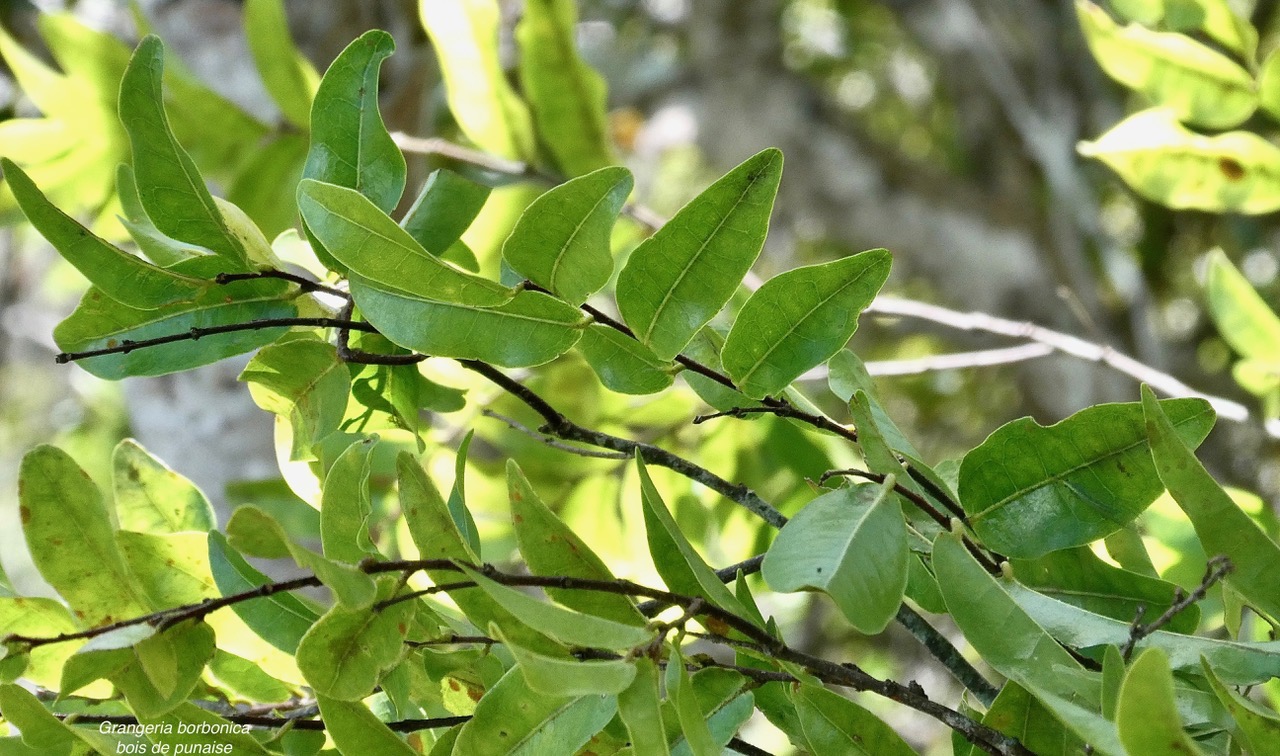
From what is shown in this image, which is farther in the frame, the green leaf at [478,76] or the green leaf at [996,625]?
the green leaf at [478,76]

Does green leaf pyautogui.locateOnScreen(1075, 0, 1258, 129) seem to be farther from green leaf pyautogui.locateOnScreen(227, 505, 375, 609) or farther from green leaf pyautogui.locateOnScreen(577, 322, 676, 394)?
green leaf pyautogui.locateOnScreen(227, 505, 375, 609)

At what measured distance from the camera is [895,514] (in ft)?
1.09

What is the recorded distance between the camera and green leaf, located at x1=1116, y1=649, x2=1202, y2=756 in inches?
10.1

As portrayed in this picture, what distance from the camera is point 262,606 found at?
43 centimetres

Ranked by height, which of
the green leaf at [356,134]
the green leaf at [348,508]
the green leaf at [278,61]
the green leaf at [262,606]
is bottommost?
the green leaf at [262,606]

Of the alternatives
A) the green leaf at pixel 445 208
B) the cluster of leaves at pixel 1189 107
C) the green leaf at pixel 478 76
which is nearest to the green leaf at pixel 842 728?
the green leaf at pixel 445 208

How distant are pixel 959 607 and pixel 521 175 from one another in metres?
0.59

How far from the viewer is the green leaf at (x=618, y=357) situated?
41cm

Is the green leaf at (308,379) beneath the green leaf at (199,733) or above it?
above

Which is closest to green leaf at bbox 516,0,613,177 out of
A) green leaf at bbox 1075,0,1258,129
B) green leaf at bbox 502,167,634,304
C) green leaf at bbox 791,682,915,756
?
green leaf at bbox 1075,0,1258,129

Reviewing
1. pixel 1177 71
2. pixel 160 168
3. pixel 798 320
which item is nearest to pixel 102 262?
pixel 160 168

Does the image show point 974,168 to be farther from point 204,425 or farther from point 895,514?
point 895,514

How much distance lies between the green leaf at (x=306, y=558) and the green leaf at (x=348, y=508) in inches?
0.8

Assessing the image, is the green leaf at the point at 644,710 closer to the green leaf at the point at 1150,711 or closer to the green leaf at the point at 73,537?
the green leaf at the point at 1150,711
